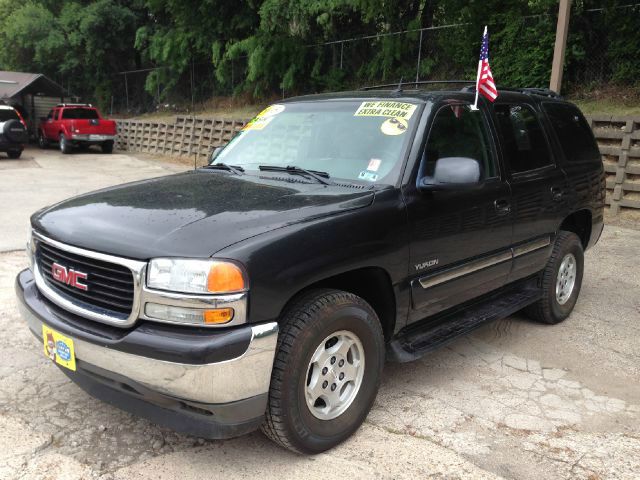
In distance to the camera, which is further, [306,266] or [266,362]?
[306,266]

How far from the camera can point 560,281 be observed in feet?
16.3

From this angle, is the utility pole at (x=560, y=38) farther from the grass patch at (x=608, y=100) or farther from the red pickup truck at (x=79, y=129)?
the red pickup truck at (x=79, y=129)

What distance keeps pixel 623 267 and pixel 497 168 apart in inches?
146

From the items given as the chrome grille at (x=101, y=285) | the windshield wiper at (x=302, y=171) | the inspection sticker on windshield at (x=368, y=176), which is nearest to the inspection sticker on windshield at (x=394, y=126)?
the inspection sticker on windshield at (x=368, y=176)

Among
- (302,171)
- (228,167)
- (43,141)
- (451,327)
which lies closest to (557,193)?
(451,327)

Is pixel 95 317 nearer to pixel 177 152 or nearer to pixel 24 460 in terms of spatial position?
pixel 24 460

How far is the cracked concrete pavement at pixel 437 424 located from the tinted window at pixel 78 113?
1967cm

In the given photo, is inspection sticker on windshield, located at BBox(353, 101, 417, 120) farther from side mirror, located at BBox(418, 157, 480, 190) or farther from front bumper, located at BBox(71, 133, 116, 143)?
front bumper, located at BBox(71, 133, 116, 143)

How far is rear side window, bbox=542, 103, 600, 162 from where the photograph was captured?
4.83 meters

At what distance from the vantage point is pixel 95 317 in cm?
267

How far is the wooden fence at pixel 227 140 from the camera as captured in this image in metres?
9.40

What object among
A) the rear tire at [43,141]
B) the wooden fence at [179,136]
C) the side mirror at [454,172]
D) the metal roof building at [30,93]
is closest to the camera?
the side mirror at [454,172]

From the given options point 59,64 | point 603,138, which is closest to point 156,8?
point 59,64

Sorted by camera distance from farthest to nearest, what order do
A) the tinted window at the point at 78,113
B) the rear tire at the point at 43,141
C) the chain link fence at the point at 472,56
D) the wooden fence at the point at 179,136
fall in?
the rear tire at the point at 43,141
the tinted window at the point at 78,113
the wooden fence at the point at 179,136
the chain link fence at the point at 472,56
